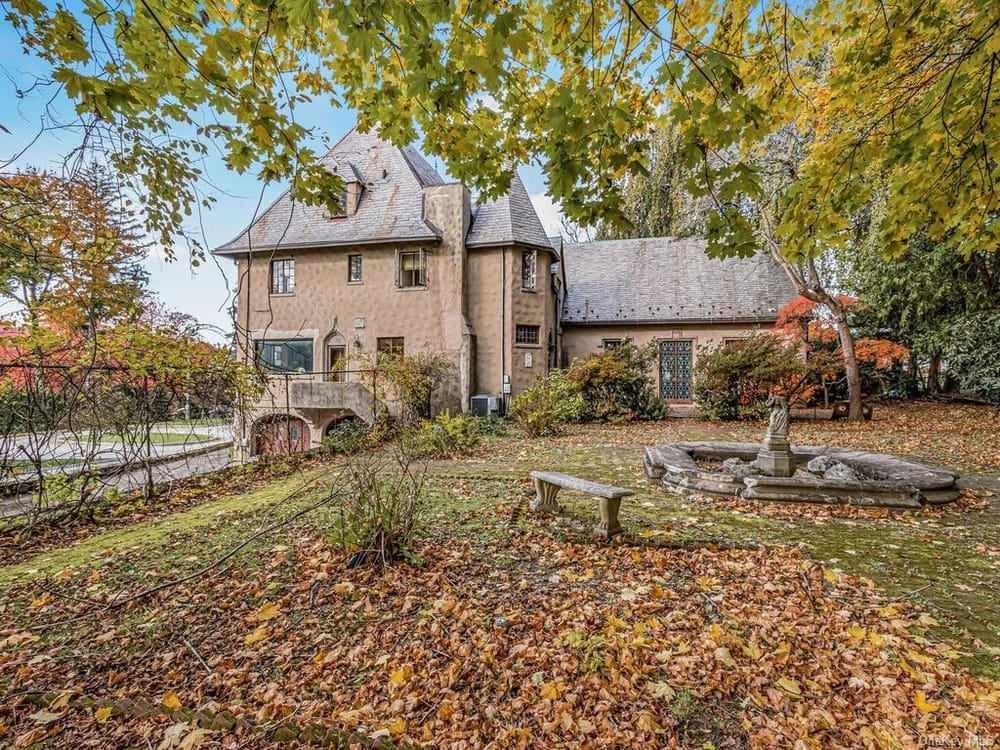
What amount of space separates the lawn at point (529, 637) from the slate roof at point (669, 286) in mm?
12849

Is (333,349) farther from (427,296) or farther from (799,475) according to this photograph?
(799,475)

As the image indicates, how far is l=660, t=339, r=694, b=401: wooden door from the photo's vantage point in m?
16.6

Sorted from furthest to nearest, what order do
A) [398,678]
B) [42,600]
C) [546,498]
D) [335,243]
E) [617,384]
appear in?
[335,243]
[617,384]
[546,498]
[42,600]
[398,678]

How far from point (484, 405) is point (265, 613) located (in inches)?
436

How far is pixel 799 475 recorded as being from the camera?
241 inches

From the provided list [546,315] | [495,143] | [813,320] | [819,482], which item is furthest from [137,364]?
[813,320]

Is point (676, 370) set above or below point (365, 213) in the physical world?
below

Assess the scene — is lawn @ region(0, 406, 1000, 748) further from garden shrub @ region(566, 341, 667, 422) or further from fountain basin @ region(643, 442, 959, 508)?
garden shrub @ region(566, 341, 667, 422)

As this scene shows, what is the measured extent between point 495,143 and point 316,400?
10.9 meters

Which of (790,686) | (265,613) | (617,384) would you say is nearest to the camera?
(790,686)

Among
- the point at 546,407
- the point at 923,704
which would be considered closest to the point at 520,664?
the point at 923,704

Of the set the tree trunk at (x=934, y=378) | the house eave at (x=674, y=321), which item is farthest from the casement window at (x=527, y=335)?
the tree trunk at (x=934, y=378)

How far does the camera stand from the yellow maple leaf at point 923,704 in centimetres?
206

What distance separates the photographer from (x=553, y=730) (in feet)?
6.71
